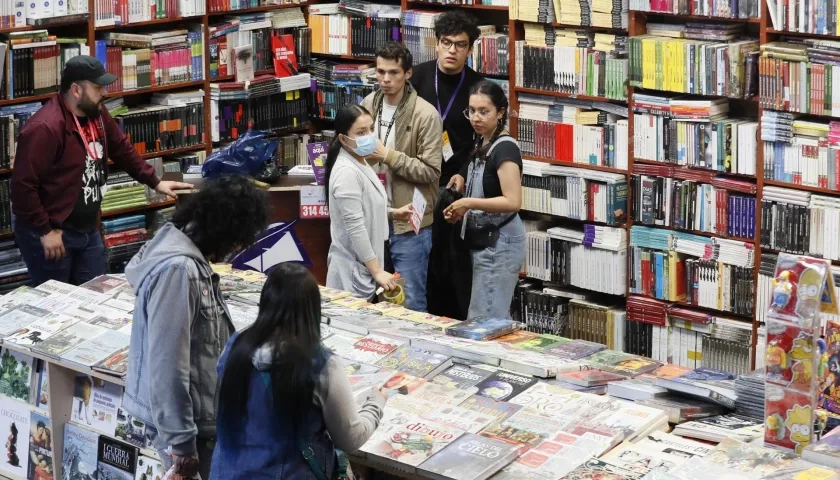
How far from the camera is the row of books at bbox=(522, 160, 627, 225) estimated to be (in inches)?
275

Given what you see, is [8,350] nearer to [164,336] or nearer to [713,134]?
[164,336]

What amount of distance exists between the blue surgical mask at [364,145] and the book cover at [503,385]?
5.01ft

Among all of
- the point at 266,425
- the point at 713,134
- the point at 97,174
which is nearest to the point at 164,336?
the point at 266,425

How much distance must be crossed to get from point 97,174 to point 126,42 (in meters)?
1.52

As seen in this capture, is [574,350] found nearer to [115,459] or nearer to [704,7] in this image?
[115,459]

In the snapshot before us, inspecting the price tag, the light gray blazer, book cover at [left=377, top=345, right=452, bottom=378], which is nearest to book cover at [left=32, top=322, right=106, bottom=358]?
book cover at [left=377, top=345, right=452, bottom=378]

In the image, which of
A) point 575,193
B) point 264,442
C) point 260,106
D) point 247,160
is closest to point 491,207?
point 247,160

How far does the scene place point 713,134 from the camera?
6.55 meters

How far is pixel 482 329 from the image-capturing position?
462 centimetres

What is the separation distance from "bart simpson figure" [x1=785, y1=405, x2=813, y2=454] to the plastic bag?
365 centimetres

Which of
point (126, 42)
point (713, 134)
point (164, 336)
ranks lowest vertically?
point (164, 336)

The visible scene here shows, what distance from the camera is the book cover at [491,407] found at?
3834 millimetres

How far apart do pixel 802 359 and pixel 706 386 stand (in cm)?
51

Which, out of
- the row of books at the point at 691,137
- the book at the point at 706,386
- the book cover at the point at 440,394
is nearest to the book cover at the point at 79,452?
the book cover at the point at 440,394
